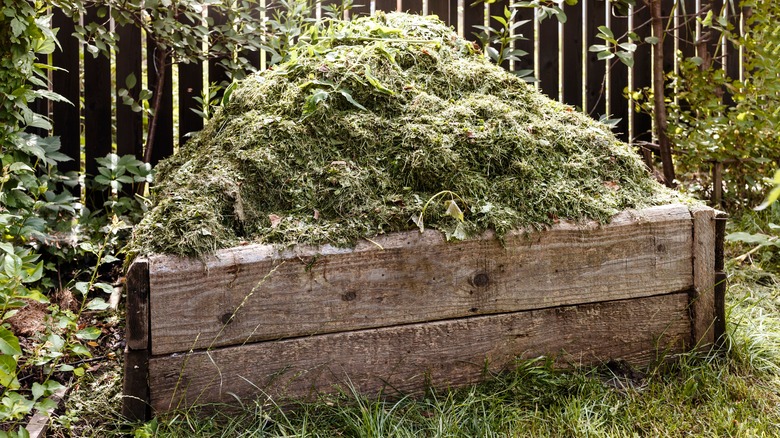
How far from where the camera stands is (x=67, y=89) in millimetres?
3672

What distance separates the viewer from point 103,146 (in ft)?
12.3

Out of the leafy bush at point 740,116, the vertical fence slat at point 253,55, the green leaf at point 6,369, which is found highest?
the vertical fence slat at point 253,55

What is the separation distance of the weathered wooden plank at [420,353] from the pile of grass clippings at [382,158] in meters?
0.31

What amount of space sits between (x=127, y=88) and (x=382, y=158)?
1970 mm

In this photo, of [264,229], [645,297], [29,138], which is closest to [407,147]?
[264,229]

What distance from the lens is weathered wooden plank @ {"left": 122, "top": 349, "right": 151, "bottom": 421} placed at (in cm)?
194

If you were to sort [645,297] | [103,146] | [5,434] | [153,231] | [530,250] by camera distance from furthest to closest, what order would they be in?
[103,146], [645,297], [530,250], [153,231], [5,434]

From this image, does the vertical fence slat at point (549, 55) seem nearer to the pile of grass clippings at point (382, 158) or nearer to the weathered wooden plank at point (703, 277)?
the pile of grass clippings at point (382, 158)

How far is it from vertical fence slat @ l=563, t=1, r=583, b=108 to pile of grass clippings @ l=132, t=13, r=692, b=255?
5.42ft

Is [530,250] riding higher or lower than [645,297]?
higher

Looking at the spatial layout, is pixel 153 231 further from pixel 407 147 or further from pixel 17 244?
pixel 17 244

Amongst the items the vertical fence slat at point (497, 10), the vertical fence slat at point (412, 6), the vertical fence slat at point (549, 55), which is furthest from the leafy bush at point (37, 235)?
the vertical fence slat at point (549, 55)

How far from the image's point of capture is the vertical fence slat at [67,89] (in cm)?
361

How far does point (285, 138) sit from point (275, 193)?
22cm
